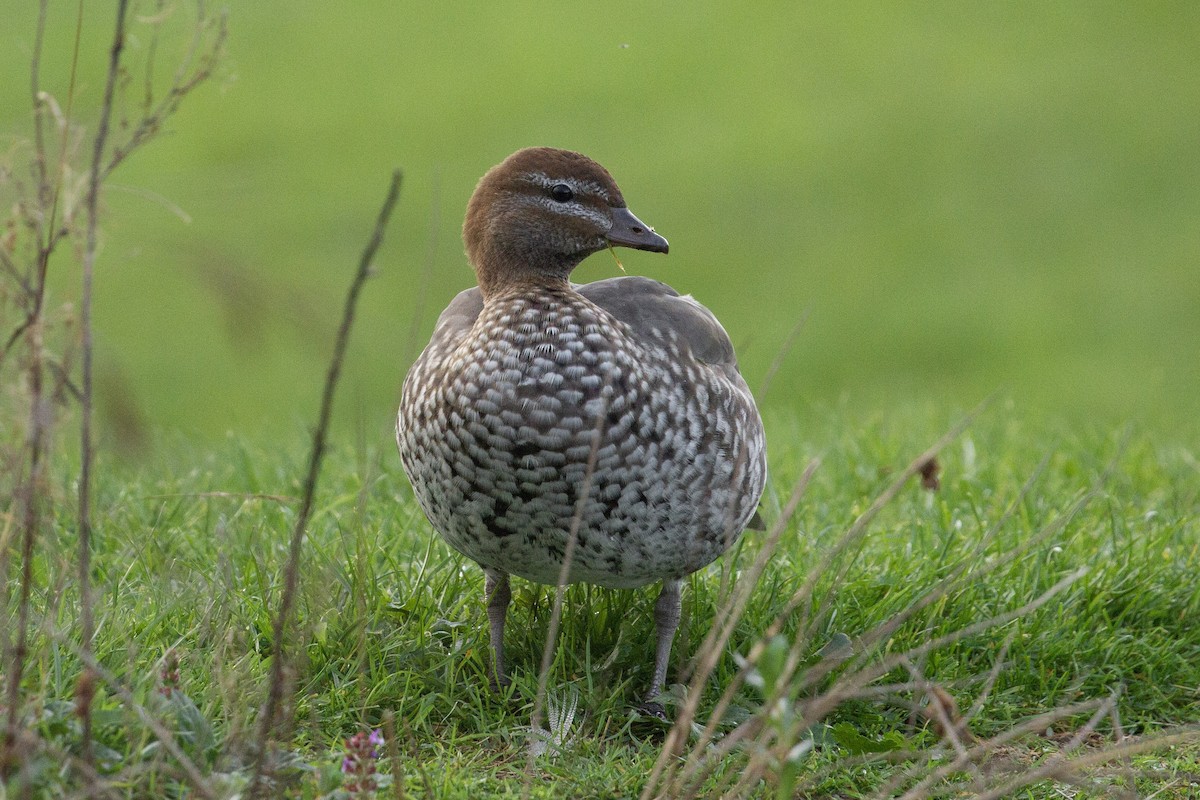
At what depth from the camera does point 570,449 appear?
3307 mm

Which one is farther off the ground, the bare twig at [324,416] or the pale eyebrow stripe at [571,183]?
the pale eyebrow stripe at [571,183]

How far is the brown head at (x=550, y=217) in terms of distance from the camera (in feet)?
12.2

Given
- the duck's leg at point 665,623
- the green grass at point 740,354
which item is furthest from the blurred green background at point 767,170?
the duck's leg at point 665,623

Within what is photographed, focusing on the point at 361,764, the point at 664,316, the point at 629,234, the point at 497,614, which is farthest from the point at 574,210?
the point at 361,764

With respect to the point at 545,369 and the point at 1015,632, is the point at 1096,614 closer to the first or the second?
the point at 1015,632

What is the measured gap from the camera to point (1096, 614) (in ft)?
13.4

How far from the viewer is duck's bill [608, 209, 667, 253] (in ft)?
12.2

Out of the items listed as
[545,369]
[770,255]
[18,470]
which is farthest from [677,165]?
[18,470]

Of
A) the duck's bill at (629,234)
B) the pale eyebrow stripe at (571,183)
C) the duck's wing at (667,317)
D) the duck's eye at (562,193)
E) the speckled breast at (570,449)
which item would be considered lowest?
the speckled breast at (570,449)

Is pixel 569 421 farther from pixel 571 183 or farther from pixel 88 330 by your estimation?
pixel 88 330

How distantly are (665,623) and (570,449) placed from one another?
2.32ft

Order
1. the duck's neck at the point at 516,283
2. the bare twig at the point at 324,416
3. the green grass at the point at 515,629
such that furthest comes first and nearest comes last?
1. the duck's neck at the point at 516,283
2. the green grass at the point at 515,629
3. the bare twig at the point at 324,416

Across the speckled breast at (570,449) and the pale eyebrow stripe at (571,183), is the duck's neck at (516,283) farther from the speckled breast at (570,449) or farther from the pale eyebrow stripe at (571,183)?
the pale eyebrow stripe at (571,183)

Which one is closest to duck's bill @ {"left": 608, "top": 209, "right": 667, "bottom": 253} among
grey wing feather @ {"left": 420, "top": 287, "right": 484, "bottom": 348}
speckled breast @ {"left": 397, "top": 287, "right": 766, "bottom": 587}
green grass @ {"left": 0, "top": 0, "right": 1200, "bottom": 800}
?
speckled breast @ {"left": 397, "top": 287, "right": 766, "bottom": 587}
